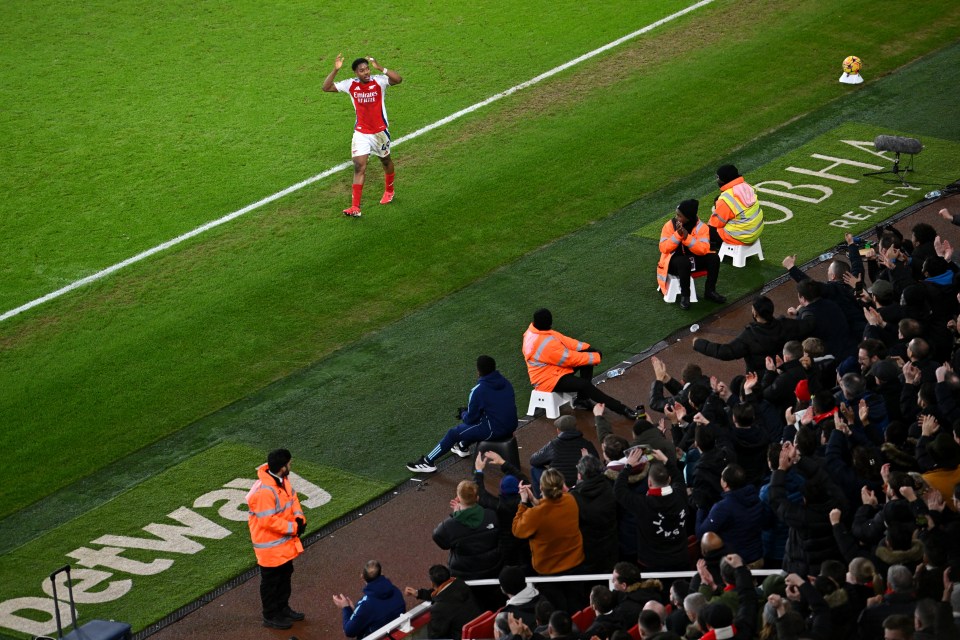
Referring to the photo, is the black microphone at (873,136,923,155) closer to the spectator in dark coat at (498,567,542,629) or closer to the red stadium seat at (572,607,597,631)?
the red stadium seat at (572,607,597,631)

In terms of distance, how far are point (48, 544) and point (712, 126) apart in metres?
12.1

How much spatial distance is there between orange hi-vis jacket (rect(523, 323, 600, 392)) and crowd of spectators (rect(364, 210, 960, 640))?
1.08 metres

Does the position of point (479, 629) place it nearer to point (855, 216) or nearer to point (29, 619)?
point (29, 619)

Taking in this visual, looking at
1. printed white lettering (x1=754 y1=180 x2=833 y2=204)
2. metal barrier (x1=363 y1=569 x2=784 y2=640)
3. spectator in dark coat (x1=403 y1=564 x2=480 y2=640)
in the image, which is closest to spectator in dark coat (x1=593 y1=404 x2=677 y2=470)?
metal barrier (x1=363 y1=569 x2=784 y2=640)

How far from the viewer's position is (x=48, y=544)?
40.7 ft

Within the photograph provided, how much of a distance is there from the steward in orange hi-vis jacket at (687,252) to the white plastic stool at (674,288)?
45mm

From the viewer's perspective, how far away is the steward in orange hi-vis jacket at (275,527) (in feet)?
35.3

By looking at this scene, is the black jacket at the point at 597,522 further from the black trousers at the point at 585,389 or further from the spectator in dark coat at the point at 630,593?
the black trousers at the point at 585,389

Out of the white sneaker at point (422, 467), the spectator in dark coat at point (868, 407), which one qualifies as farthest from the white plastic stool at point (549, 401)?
the spectator in dark coat at point (868, 407)

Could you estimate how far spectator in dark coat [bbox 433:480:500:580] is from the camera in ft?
34.0

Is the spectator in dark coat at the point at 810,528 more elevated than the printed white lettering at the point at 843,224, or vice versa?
the spectator in dark coat at the point at 810,528

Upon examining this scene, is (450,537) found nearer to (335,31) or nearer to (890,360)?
(890,360)

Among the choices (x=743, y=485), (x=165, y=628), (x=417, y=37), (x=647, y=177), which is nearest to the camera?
(x=743, y=485)

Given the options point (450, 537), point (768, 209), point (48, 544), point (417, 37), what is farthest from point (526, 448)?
point (417, 37)
